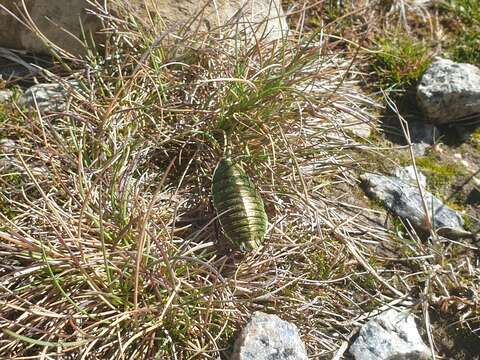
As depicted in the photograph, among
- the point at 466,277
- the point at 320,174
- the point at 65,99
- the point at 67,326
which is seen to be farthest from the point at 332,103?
the point at 67,326

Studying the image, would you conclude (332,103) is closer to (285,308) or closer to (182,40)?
(182,40)

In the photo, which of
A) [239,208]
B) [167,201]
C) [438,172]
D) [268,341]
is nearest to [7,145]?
[167,201]

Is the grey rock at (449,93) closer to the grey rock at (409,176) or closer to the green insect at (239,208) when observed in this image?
the grey rock at (409,176)

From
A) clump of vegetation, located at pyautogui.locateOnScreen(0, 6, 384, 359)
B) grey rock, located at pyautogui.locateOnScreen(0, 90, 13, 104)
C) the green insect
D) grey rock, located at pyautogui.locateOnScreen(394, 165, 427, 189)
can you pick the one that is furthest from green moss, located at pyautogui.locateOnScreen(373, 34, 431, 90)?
grey rock, located at pyautogui.locateOnScreen(0, 90, 13, 104)

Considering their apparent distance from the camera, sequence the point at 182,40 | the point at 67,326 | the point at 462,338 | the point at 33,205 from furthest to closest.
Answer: the point at 182,40, the point at 462,338, the point at 33,205, the point at 67,326

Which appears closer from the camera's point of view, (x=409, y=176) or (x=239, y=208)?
(x=239, y=208)

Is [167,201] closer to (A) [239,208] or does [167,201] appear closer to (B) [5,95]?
(A) [239,208]

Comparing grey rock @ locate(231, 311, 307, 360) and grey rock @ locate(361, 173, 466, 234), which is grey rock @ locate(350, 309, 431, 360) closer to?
grey rock @ locate(231, 311, 307, 360)
